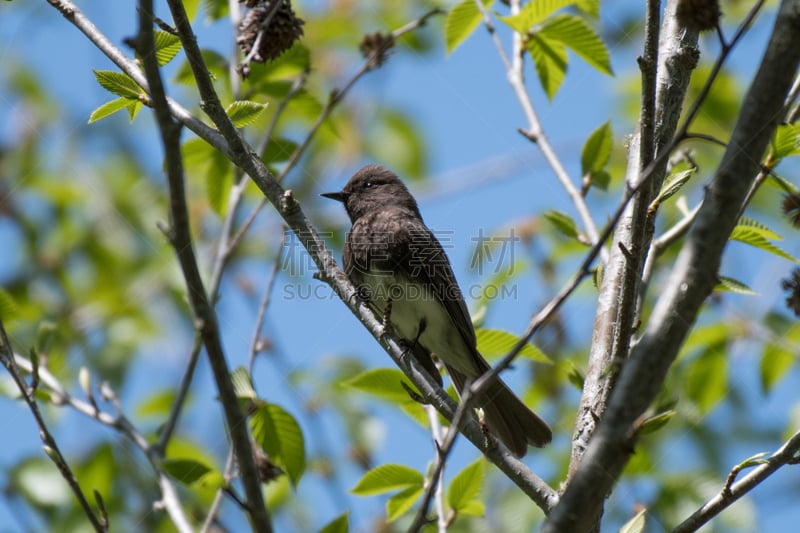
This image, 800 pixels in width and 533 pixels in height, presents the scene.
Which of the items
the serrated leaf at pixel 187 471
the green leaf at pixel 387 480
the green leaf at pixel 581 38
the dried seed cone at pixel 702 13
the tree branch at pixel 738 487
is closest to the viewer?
the dried seed cone at pixel 702 13

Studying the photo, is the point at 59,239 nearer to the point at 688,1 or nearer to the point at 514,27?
the point at 514,27

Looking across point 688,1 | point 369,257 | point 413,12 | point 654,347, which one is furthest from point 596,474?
point 413,12

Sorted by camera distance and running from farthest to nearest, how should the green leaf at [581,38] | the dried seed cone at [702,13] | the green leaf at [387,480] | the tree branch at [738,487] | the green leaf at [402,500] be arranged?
the green leaf at [581,38] < the green leaf at [402,500] < the green leaf at [387,480] < the tree branch at [738,487] < the dried seed cone at [702,13]

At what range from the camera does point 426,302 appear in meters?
4.73

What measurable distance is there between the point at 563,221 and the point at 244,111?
145 centimetres

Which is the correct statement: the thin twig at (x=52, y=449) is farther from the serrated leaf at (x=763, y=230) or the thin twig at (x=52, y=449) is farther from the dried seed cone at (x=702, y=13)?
the serrated leaf at (x=763, y=230)

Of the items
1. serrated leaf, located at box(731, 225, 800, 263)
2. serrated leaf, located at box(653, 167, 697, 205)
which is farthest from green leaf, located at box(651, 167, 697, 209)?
serrated leaf, located at box(731, 225, 800, 263)

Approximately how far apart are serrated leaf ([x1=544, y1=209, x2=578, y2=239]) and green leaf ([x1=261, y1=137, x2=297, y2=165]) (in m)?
Result: 1.36

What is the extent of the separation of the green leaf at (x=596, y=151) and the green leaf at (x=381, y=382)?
1.35m

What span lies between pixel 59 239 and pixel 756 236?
5116 mm

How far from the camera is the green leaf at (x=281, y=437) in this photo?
3457mm

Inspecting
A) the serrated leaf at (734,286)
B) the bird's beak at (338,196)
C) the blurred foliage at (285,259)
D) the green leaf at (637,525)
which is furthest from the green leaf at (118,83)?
the bird's beak at (338,196)

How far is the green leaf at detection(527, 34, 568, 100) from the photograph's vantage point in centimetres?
410

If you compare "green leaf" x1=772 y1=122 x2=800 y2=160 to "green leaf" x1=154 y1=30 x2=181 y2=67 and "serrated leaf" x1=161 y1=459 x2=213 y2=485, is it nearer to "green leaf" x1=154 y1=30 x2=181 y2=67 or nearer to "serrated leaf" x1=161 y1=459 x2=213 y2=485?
"green leaf" x1=154 y1=30 x2=181 y2=67
